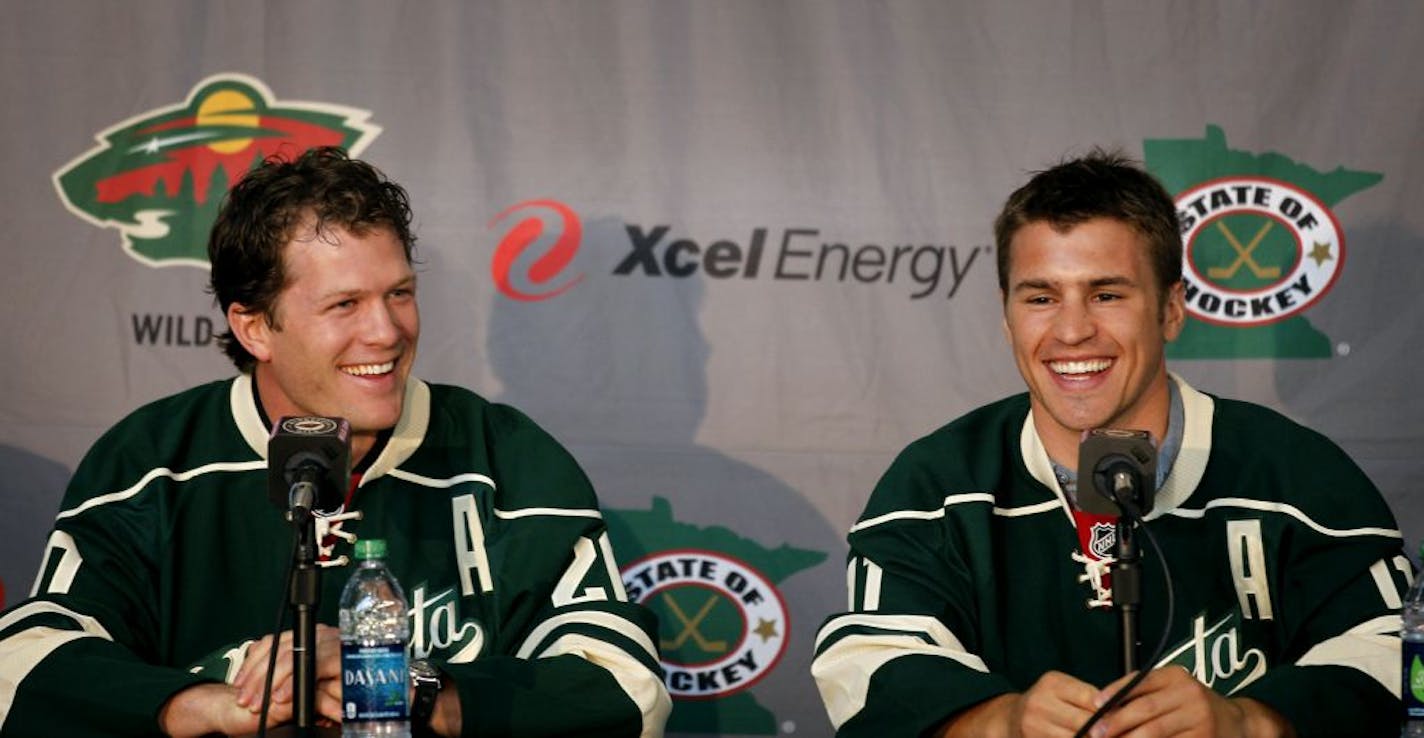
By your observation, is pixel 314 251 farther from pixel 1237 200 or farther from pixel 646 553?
pixel 1237 200

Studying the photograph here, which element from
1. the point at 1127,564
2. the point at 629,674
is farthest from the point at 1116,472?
the point at 629,674

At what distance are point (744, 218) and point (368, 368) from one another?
1.30m

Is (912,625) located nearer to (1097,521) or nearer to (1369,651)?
(1097,521)

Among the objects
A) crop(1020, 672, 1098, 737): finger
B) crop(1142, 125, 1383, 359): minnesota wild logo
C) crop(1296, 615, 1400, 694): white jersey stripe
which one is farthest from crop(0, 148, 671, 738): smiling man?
crop(1142, 125, 1383, 359): minnesota wild logo

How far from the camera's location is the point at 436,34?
3861 millimetres

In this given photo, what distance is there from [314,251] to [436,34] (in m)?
1.32

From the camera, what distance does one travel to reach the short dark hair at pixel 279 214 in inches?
106

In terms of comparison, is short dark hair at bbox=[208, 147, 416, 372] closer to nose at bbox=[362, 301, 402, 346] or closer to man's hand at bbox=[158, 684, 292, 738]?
nose at bbox=[362, 301, 402, 346]

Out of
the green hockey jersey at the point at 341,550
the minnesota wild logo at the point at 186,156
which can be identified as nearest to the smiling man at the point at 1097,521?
the green hockey jersey at the point at 341,550

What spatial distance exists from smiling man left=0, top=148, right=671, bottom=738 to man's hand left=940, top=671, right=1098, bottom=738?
19.1 inches

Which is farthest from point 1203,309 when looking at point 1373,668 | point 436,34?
point 436,34

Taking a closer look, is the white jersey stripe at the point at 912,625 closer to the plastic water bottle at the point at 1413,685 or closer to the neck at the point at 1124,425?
the neck at the point at 1124,425

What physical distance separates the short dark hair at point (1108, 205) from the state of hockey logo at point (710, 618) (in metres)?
1.32

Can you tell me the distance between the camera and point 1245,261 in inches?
148
